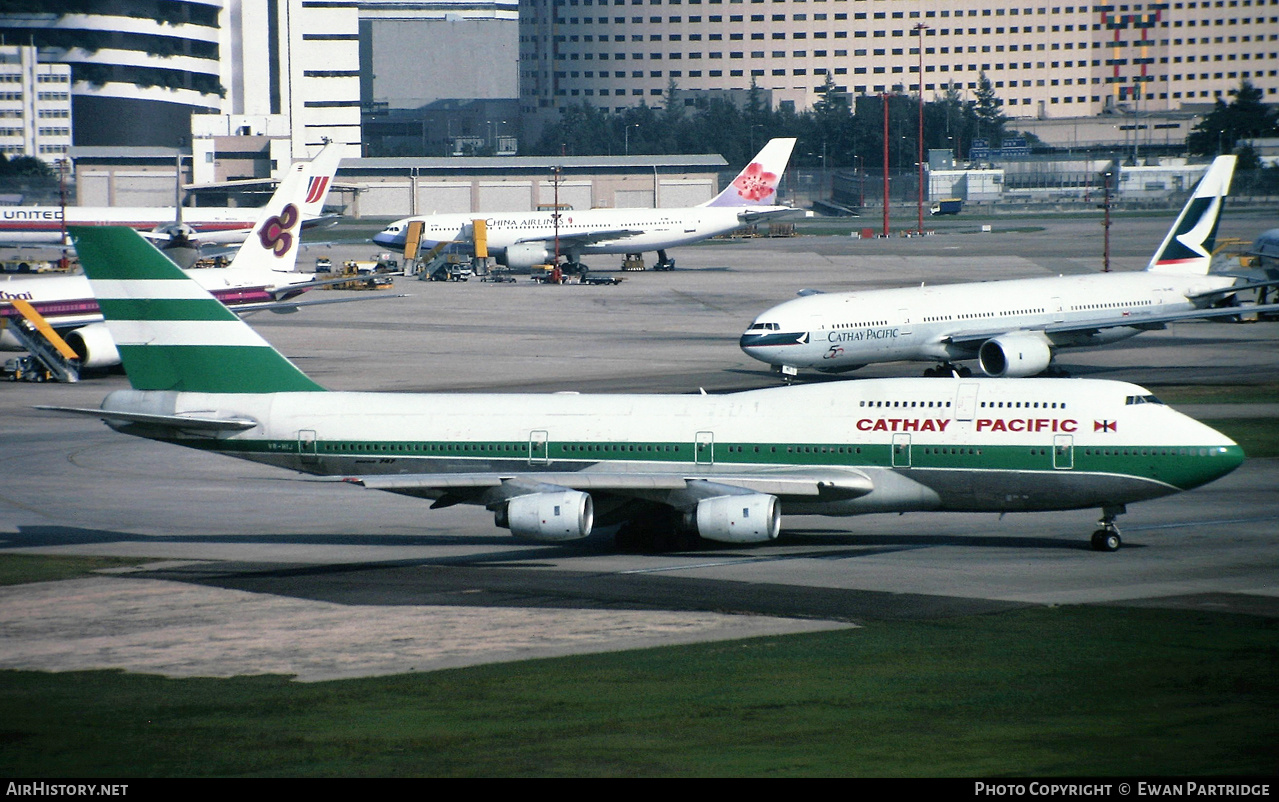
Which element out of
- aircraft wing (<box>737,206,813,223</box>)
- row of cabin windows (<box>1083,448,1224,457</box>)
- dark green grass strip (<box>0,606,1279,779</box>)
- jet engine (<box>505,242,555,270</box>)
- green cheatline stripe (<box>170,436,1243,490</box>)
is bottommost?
dark green grass strip (<box>0,606,1279,779</box>)

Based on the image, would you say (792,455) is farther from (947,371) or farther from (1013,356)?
(947,371)

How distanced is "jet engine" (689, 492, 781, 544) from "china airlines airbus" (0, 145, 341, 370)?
4352 cm

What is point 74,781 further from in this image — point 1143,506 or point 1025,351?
point 1025,351

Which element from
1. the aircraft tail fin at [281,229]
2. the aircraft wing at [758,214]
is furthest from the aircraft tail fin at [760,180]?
the aircraft tail fin at [281,229]

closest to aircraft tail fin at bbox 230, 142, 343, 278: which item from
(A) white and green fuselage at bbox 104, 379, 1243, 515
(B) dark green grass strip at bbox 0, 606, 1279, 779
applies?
(A) white and green fuselage at bbox 104, 379, 1243, 515

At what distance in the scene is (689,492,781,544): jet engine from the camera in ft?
122

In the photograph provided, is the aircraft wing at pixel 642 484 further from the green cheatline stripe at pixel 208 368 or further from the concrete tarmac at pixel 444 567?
the green cheatline stripe at pixel 208 368

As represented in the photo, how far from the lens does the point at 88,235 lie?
41.7 meters

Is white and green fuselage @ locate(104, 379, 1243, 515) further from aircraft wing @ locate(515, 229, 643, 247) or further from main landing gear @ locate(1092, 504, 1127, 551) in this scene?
aircraft wing @ locate(515, 229, 643, 247)

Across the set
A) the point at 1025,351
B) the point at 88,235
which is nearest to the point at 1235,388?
the point at 1025,351

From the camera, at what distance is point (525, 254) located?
13612 centimetres

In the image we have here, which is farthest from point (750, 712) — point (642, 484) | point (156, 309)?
point (156, 309)

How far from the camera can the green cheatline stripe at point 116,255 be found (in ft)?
137

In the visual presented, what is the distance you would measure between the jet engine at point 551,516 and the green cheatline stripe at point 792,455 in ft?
11.0
